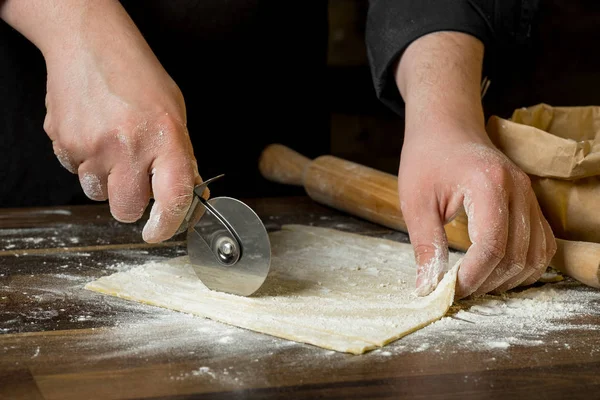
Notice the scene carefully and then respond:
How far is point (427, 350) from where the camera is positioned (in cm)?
87

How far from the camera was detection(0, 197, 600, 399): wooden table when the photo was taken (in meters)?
0.75

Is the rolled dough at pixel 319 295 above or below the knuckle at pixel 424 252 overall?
below

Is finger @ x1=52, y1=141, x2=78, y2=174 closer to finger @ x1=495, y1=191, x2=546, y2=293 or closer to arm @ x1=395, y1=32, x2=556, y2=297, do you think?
arm @ x1=395, y1=32, x2=556, y2=297

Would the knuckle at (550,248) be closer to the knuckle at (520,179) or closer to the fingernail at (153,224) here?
the knuckle at (520,179)

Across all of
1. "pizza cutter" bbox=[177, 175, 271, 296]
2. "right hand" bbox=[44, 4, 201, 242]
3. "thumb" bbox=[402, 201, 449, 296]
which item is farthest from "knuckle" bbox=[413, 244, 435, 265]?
"right hand" bbox=[44, 4, 201, 242]

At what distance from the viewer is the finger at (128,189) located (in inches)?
40.1

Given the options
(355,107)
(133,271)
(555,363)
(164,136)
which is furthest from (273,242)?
(355,107)

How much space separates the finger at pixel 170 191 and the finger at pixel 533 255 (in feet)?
1.53

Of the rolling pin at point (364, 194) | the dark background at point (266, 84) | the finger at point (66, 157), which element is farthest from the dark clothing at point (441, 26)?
the finger at point (66, 157)

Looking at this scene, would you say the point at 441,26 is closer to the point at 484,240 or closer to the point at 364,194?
the point at 364,194

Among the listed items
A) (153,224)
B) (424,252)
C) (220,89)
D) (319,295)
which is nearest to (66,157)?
(153,224)

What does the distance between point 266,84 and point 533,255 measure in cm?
119

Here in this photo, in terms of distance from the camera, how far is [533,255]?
3.57 ft

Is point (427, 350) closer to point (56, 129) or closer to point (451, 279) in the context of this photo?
point (451, 279)
